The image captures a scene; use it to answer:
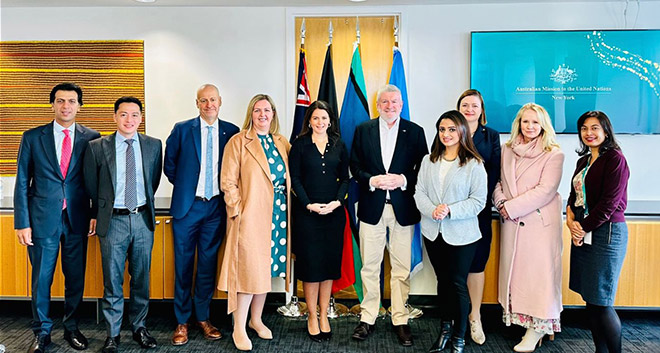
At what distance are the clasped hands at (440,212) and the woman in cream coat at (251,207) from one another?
3.09 ft


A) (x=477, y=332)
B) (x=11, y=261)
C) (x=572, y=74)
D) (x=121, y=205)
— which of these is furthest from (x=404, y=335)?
(x=11, y=261)

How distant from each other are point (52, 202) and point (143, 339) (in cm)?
102

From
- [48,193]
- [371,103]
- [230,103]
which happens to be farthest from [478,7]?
[48,193]

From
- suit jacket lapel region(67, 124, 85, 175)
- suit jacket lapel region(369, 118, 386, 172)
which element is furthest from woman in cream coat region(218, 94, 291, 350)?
suit jacket lapel region(67, 124, 85, 175)

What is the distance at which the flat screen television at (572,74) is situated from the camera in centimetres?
392

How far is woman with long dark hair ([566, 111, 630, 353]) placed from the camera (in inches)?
103

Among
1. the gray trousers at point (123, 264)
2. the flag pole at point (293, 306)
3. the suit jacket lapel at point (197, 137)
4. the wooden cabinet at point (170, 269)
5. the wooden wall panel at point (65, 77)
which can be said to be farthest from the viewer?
the wooden wall panel at point (65, 77)

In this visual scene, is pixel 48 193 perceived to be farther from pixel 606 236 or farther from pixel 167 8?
pixel 606 236

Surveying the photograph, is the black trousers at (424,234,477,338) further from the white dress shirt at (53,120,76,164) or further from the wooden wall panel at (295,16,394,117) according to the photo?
the white dress shirt at (53,120,76,164)

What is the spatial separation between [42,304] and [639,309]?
398 centimetres

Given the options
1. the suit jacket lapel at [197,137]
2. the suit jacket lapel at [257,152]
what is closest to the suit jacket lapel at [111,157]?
the suit jacket lapel at [197,137]

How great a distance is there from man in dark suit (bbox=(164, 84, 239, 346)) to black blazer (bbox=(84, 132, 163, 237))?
0.16 m

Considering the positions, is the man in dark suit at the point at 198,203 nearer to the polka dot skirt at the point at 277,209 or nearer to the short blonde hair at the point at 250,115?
the short blonde hair at the point at 250,115

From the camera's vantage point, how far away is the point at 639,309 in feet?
11.3
